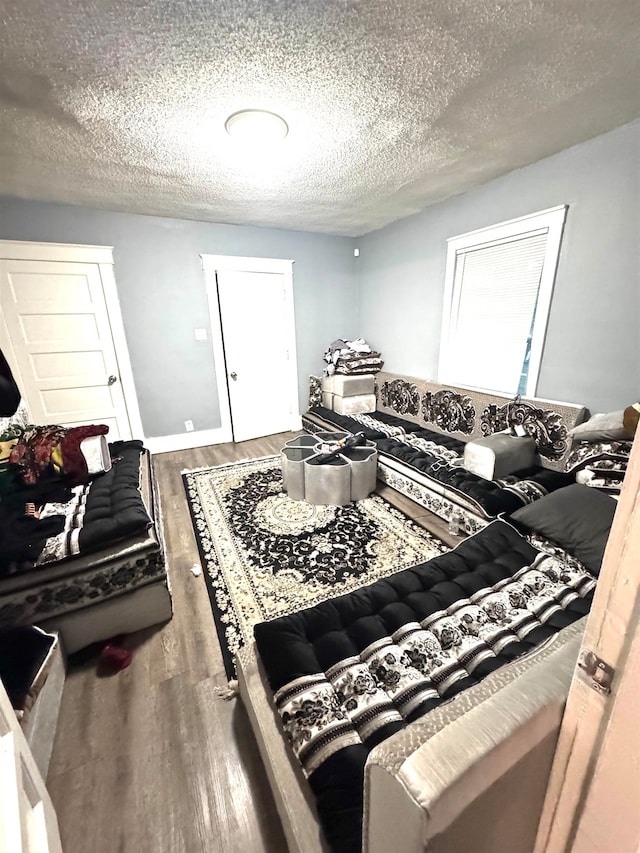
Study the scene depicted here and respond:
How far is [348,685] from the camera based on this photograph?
0.99 metres

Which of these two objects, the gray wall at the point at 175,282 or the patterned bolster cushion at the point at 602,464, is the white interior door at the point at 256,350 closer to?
the gray wall at the point at 175,282

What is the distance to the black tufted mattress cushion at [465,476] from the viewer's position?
6.29 ft

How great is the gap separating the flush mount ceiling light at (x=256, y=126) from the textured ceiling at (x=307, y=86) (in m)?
0.05

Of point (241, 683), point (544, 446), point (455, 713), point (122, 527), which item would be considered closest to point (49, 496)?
point (122, 527)

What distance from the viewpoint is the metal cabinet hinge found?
378mm

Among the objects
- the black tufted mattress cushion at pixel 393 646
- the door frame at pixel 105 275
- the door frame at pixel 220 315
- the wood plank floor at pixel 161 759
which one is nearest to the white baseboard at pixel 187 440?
the door frame at pixel 220 315

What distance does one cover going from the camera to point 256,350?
3996 millimetres

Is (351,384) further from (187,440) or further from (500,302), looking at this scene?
(187,440)

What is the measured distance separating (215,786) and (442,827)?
1.07m

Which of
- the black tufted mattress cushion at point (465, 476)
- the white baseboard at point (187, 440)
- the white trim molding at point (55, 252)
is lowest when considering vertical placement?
the white baseboard at point (187, 440)

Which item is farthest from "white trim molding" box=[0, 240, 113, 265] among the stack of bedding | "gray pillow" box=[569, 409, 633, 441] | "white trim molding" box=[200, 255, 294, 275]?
"gray pillow" box=[569, 409, 633, 441]

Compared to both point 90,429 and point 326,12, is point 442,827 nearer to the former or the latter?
point 326,12

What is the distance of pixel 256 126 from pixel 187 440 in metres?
3.03

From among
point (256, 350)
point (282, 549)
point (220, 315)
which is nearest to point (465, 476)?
point (282, 549)
